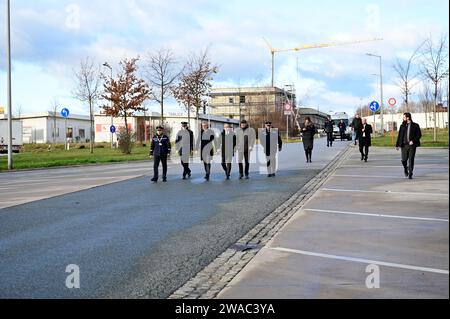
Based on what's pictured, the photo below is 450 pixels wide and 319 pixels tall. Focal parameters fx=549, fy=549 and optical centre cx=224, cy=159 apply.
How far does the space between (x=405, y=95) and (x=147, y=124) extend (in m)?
39.8

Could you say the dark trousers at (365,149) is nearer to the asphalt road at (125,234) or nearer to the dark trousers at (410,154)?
the dark trousers at (410,154)

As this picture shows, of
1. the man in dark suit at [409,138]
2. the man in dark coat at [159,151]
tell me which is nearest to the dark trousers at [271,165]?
the man in dark coat at [159,151]

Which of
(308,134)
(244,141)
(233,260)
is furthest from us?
(308,134)

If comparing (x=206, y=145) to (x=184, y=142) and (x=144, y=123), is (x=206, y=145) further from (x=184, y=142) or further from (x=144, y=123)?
(x=144, y=123)

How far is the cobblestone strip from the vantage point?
5.59m

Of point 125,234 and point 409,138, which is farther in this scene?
point 409,138

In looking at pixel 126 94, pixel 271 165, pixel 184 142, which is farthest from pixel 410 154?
pixel 126 94

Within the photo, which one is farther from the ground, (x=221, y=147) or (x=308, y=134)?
(x=308, y=134)

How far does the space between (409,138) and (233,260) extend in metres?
9.81

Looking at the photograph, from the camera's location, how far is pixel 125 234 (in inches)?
341

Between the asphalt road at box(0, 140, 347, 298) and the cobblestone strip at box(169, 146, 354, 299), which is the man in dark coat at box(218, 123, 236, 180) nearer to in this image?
the asphalt road at box(0, 140, 347, 298)

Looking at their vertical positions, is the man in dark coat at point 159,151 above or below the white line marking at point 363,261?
above

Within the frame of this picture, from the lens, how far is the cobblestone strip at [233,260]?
18.4 feet

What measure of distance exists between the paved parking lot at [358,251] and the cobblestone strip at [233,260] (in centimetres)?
15
